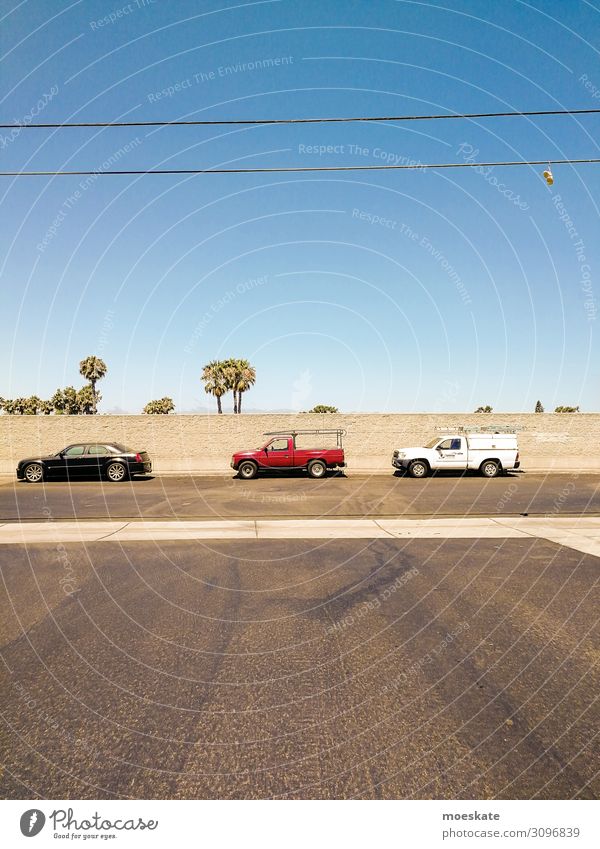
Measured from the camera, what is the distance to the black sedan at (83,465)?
21.0 m

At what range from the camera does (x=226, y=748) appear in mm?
2949

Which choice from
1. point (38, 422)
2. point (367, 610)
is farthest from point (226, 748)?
point (38, 422)

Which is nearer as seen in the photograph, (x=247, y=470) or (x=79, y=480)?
(x=79, y=480)

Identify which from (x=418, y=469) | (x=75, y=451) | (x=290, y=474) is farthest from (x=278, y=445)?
(x=75, y=451)

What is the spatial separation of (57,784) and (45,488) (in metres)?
18.4

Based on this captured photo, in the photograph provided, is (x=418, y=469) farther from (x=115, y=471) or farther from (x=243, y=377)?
(x=243, y=377)

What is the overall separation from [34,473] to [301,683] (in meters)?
21.0

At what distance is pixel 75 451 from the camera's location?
21422 mm

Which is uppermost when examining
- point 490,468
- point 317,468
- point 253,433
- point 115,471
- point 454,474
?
point 253,433

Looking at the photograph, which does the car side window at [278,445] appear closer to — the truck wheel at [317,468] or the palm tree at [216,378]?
the truck wheel at [317,468]

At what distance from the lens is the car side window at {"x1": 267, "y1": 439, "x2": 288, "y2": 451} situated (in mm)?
22328

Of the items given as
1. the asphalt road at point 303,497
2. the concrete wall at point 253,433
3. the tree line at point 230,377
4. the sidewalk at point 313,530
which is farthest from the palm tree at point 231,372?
the sidewalk at point 313,530

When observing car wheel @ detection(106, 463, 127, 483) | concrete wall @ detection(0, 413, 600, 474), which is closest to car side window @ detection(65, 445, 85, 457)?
car wheel @ detection(106, 463, 127, 483)

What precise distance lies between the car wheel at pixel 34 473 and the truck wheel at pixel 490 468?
1988cm
